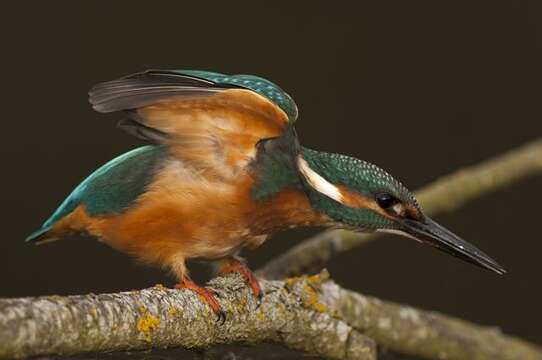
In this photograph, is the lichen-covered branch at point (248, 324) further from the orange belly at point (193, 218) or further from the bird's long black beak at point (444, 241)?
the bird's long black beak at point (444, 241)

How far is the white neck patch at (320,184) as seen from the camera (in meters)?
2.88

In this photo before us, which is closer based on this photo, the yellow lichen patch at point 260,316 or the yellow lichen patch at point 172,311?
the yellow lichen patch at point 172,311

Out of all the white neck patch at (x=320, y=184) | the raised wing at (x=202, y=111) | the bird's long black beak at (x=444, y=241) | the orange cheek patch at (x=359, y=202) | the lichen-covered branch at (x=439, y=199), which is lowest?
the lichen-covered branch at (x=439, y=199)

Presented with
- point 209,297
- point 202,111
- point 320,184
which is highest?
point 202,111

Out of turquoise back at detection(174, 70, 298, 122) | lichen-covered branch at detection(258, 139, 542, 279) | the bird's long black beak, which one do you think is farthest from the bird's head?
lichen-covered branch at detection(258, 139, 542, 279)

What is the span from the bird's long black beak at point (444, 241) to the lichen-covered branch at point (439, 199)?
416 mm

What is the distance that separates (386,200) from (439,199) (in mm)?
669

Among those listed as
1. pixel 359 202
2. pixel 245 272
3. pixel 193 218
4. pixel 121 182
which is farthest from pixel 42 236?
pixel 359 202

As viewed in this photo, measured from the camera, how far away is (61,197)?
429 cm

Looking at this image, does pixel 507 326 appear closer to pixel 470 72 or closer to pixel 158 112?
pixel 470 72

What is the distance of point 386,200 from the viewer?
2830 millimetres

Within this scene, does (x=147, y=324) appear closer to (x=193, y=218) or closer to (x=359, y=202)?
(x=193, y=218)

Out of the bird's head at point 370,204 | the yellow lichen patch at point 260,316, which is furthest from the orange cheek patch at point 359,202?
the yellow lichen patch at point 260,316

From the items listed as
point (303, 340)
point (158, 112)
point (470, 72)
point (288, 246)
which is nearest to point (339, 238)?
point (303, 340)
